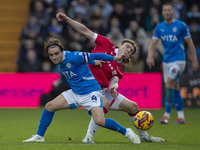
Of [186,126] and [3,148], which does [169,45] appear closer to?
[186,126]

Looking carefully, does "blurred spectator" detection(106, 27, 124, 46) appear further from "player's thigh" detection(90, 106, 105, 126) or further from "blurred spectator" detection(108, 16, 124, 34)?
"player's thigh" detection(90, 106, 105, 126)

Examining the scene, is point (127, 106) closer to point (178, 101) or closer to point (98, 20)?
point (178, 101)

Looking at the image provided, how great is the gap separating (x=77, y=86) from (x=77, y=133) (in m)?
1.62

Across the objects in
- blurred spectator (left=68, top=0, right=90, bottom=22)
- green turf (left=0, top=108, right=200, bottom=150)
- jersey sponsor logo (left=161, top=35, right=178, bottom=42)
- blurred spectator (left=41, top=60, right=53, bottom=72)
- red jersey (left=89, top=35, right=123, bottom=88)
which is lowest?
green turf (left=0, top=108, right=200, bottom=150)

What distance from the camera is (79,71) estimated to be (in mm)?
7117

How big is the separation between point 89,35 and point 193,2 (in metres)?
9.70

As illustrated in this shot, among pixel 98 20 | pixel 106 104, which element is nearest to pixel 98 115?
pixel 106 104

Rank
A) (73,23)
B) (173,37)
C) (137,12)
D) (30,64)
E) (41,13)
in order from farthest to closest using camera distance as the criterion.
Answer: (41,13), (137,12), (30,64), (173,37), (73,23)

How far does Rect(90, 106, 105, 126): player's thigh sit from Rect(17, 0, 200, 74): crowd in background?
7.26 meters

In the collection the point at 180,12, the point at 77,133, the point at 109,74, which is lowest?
the point at 77,133

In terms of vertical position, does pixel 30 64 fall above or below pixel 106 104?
below

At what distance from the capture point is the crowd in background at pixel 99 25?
1466 centimetres

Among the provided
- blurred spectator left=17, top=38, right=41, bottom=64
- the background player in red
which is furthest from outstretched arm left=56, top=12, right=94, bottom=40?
blurred spectator left=17, top=38, right=41, bottom=64

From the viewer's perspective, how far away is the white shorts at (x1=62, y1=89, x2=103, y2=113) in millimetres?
7066
